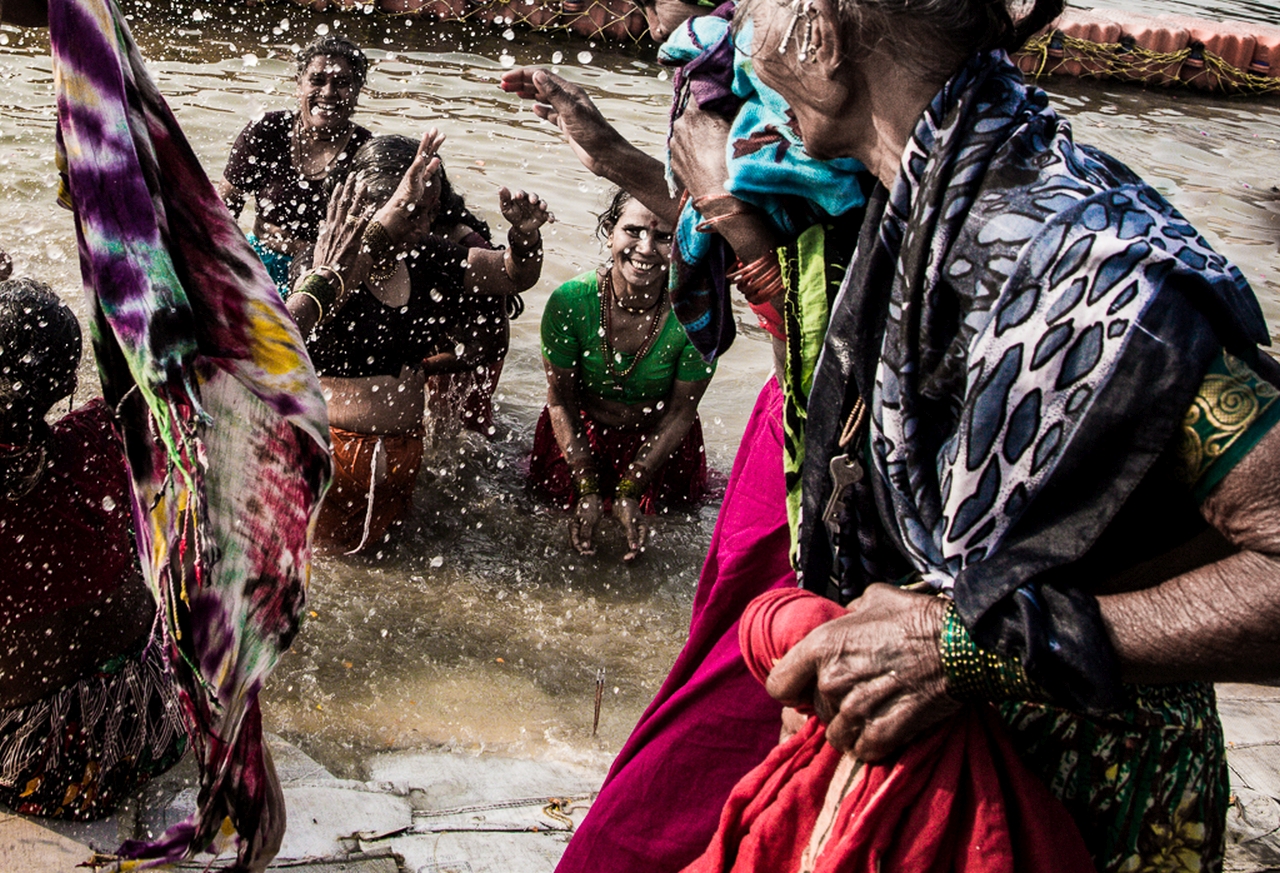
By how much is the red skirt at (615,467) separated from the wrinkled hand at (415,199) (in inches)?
51.6

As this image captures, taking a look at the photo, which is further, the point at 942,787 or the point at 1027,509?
the point at 942,787

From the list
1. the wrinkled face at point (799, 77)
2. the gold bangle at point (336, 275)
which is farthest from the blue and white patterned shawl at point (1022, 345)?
the gold bangle at point (336, 275)

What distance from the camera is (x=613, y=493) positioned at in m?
4.94

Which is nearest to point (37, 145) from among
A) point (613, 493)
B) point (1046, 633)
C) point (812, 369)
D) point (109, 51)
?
point (613, 493)

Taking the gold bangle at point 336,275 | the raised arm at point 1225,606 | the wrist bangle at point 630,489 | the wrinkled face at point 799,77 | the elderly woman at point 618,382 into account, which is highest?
the wrinkled face at point 799,77

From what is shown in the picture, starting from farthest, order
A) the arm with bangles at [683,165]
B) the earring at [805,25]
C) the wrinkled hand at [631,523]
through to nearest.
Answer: the wrinkled hand at [631,523] → the arm with bangles at [683,165] → the earring at [805,25]

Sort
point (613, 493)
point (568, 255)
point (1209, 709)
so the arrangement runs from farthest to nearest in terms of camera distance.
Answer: point (568, 255)
point (613, 493)
point (1209, 709)

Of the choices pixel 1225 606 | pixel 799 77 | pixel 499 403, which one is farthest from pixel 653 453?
pixel 1225 606

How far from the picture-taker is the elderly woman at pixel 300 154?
17.1 feet

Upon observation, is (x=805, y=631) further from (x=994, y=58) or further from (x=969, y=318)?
(x=994, y=58)

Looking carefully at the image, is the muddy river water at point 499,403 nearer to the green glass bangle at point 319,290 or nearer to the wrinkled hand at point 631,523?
the wrinkled hand at point 631,523

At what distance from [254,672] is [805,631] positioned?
0.91 m

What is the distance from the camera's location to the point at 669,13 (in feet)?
7.70

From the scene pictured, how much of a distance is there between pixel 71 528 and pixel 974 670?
205cm
